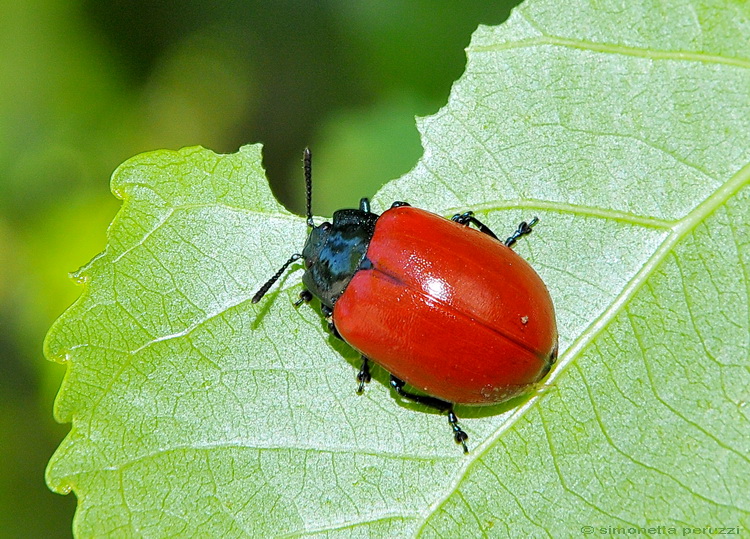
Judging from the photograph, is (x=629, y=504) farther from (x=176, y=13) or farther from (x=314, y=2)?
(x=176, y=13)

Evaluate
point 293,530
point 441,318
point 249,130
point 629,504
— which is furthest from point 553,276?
point 249,130

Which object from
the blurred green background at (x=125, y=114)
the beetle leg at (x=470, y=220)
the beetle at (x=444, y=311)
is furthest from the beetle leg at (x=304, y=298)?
the blurred green background at (x=125, y=114)

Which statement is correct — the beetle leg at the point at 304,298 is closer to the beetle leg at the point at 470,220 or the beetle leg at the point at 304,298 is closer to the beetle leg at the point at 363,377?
the beetle leg at the point at 363,377

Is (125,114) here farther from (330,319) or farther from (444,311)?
(444,311)

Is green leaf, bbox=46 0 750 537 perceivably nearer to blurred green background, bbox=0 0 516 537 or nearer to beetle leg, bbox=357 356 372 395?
beetle leg, bbox=357 356 372 395

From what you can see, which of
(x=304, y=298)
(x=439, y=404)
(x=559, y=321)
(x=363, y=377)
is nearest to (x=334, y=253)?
(x=304, y=298)

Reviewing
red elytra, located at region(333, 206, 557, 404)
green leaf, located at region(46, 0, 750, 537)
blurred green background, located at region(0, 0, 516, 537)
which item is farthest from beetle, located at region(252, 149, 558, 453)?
blurred green background, located at region(0, 0, 516, 537)
